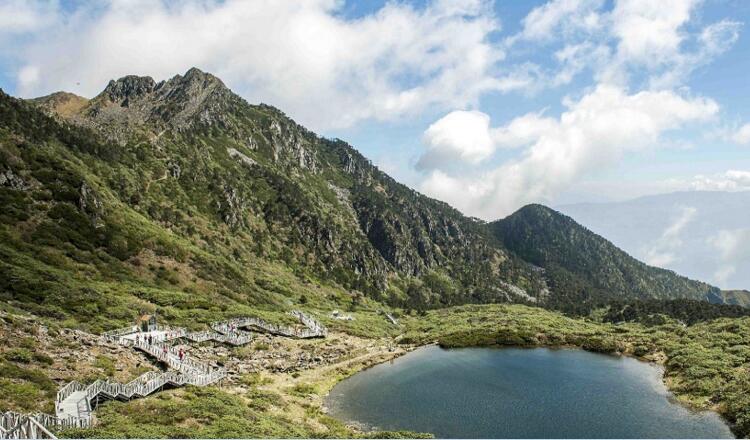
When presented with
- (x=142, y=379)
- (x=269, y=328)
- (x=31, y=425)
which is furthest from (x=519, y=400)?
(x=31, y=425)

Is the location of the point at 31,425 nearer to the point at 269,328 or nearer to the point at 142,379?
the point at 142,379

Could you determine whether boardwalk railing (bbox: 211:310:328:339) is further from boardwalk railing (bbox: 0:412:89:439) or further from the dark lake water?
boardwalk railing (bbox: 0:412:89:439)

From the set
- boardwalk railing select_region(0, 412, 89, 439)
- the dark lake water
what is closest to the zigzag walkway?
boardwalk railing select_region(0, 412, 89, 439)

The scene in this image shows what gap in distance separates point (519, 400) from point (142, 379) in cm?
4299

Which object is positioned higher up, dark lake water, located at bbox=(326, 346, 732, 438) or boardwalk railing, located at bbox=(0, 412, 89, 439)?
boardwalk railing, located at bbox=(0, 412, 89, 439)

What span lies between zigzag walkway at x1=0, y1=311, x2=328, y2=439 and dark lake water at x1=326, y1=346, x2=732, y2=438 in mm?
16785

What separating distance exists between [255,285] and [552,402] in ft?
311

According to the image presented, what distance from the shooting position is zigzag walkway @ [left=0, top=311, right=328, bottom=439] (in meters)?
28.4

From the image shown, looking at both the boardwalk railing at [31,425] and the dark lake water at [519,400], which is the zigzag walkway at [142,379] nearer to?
the boardwalk railing at [31,425]

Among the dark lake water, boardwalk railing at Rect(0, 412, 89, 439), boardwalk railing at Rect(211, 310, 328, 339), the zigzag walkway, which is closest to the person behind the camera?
boardwalk railing at Rect(0, 412, 89, 439)

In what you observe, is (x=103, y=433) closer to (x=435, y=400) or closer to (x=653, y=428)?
(x=435, y=400)

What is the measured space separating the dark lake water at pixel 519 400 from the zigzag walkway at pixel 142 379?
16.8 m

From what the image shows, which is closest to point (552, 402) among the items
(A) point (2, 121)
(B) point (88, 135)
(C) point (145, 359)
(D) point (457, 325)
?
(C) point (145, 359)

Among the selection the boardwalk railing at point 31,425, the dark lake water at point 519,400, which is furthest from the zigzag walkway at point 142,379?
the dark lake water at point 519,400
